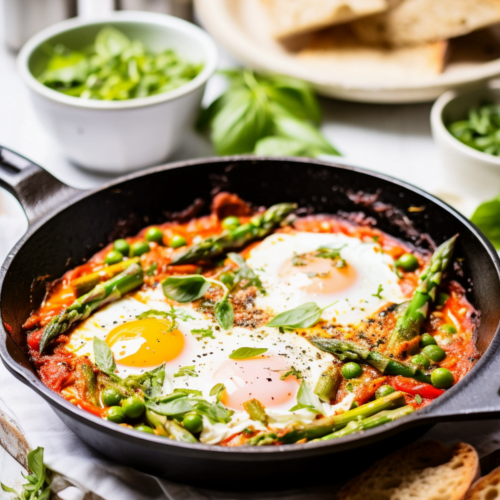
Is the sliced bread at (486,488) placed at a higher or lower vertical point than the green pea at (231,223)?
lower

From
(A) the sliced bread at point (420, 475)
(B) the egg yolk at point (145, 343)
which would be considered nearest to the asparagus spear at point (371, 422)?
(A) the sliced bread at point (420, 475)

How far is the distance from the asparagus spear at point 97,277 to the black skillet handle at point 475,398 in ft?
7.06

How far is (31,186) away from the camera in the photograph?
3.85 m

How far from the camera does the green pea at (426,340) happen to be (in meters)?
3.58

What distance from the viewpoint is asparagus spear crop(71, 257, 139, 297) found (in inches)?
→ 150

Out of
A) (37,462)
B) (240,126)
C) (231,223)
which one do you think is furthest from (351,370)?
(240,126)

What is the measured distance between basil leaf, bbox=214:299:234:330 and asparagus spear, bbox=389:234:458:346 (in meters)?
0.92

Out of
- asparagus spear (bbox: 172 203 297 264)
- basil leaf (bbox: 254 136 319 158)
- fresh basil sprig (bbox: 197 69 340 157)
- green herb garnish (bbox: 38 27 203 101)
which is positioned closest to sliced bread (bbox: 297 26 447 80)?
fresh basil sprig (bbox: 197 69 340 157)

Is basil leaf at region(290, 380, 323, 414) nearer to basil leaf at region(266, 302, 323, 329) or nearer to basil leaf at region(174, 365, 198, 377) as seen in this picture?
basil leaf at region(266, 302, 323, 329)

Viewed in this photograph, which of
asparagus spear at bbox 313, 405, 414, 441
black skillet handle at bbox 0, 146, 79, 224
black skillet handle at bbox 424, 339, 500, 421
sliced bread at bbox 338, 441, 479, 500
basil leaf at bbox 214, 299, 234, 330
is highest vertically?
black skillet handle at bbox 0, 146, 79, 224

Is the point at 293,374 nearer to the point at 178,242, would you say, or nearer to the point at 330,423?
the point at 330,423

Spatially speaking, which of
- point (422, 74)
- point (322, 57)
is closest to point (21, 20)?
point (322, 57)

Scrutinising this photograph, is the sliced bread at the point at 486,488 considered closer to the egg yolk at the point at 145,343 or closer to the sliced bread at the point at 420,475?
the sliced bread at the point at 420,475

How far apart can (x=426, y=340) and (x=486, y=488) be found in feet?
3.10
